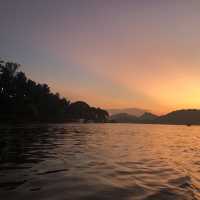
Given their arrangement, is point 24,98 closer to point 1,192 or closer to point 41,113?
point 41,113

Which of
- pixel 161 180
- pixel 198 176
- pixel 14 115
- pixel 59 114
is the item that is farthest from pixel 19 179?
pixel 59 114

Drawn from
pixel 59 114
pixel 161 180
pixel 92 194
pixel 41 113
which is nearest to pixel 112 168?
pixel 161 180

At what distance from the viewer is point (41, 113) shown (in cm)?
16400

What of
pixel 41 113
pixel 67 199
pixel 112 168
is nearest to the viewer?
pixel 67 199

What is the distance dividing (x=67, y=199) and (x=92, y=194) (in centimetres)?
132

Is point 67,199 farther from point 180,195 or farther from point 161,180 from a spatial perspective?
point 161,180

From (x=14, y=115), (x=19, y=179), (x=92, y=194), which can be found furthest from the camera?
(x=14, y=115)

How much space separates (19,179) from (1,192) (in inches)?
101

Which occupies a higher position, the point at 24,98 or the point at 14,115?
the point at 24,98

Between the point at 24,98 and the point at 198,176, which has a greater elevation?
the point at 24,98

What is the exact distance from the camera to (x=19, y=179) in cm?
1387

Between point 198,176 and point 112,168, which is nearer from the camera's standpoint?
point 198,176

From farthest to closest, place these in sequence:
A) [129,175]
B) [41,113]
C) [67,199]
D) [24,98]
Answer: [41,113]
[24,98]
[129,175]
[67,199]

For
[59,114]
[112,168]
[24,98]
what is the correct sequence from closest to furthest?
1. [112,168]
2. [24,98]
3. [59,114]
